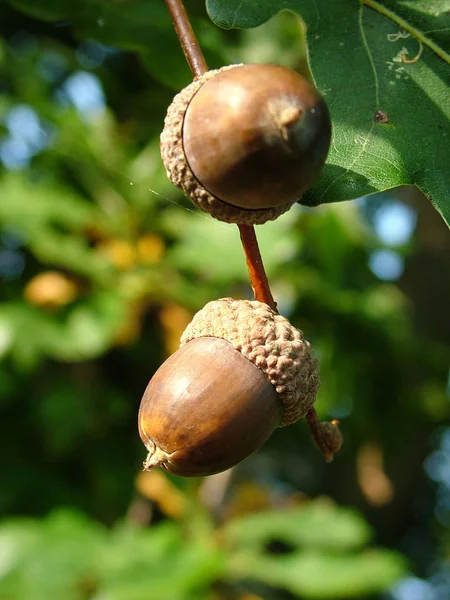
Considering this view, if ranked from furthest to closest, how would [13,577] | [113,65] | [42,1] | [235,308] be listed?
1. [113,65]
2. [13,577]
3. [42,1]
4. [235,308]

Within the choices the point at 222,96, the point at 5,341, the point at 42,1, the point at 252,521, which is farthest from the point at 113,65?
the point at 222,96

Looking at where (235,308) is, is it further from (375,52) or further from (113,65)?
(113,65)

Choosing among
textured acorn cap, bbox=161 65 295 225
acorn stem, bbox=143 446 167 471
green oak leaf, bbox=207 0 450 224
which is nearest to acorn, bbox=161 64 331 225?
textured acorn cap, bbox=161 65 295 225

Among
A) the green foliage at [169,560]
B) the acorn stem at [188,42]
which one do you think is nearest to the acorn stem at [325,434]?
the acorn stem at [188,42]

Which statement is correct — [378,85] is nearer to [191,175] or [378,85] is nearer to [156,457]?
[191,175]

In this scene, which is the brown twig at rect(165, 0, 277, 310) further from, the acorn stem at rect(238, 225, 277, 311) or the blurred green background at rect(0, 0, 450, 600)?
the blurred green background at rect(0, 0, 450, 600)

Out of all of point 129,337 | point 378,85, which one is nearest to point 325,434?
point 378,85
